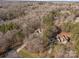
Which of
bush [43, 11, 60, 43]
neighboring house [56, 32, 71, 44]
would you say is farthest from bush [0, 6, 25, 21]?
neighboring house [56, 32, 71, 44]

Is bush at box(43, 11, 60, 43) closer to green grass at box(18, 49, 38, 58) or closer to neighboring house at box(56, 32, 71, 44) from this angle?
neighboring house at box(56, 32, 71, 44)

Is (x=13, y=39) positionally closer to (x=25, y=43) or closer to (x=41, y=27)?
(x=25, y=43)

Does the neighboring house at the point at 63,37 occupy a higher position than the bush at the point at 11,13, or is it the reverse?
the bush at the point at 11,13

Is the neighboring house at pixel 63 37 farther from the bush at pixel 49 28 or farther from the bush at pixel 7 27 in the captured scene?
the bush at pixel 7 27

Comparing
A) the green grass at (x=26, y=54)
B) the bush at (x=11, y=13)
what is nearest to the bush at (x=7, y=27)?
the bush at (x=11, y=13)

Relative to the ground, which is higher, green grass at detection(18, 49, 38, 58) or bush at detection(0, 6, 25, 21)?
bush at detection(0, 6, 25, 21)

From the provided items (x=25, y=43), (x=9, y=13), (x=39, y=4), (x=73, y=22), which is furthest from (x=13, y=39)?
(x=73, y=22)

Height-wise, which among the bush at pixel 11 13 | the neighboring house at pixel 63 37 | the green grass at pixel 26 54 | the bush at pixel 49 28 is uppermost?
the bush at pixel 11 13

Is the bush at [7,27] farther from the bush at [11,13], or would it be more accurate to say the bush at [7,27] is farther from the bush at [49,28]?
the bush at [49,28]

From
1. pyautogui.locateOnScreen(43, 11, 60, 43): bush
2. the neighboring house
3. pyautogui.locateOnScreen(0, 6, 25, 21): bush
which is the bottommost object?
the neighboring house

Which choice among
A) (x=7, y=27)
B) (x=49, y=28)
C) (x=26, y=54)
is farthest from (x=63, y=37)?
(x=7, y=27)
